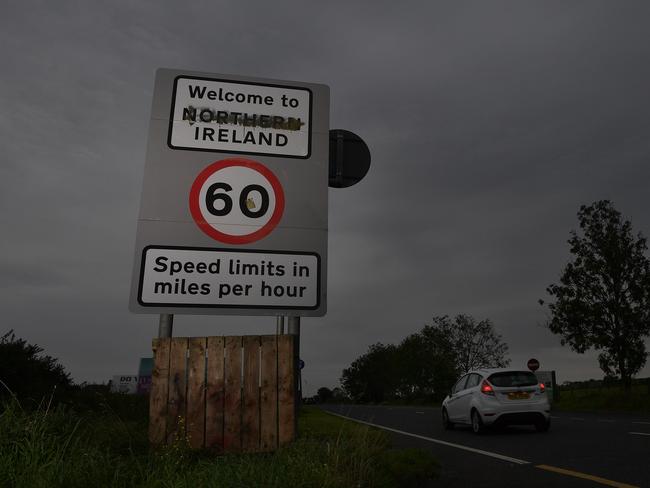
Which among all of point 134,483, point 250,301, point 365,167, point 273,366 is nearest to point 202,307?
point 250,301

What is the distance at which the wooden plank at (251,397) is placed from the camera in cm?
473

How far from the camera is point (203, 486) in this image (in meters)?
3.71

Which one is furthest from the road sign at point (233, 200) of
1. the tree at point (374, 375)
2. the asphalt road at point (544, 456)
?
the tree at point (374, 375)

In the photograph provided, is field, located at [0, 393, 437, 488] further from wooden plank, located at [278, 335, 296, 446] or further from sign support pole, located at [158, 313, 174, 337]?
sign support pole, located at [158, 313, 174, 337]

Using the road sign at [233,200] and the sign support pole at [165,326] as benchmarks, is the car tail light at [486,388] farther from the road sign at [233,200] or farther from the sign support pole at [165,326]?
the sign support pole at [165,326]

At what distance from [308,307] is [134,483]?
5.82 feet

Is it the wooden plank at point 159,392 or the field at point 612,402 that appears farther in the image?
the field at point 612,402

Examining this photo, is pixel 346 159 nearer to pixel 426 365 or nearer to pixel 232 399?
pixel 232 399

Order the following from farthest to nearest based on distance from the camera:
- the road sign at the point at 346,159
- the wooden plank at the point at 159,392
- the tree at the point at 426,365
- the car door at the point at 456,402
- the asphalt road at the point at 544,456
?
the tree at the point at 426,365
the car door at the point at 456,402
the asphalt road at the point at 544,456
the road sign at the point at 346,159
the wooden plank at the point at 159,392

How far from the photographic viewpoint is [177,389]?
15.5 ft

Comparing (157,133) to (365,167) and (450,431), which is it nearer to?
(365,167)

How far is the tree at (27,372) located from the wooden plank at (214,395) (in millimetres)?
6821

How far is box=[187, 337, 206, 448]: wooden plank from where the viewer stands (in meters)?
4.66

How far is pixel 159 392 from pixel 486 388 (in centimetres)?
967
